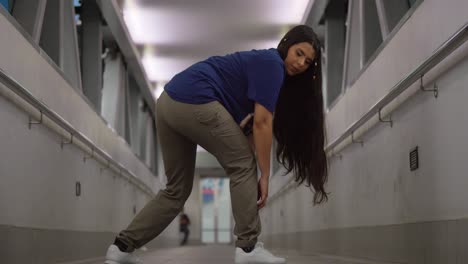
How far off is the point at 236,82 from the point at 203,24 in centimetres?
675

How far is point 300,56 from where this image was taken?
287cm

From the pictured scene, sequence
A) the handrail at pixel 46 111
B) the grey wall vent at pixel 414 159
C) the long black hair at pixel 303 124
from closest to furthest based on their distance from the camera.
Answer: the long black hair at pixel 303 124 < the handrail at pixel 46 111 < the grey wall vent at pixel 414 159

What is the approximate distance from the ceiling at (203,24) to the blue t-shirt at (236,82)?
5334mm

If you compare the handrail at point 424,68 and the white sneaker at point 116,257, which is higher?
the handrail at point 424,68

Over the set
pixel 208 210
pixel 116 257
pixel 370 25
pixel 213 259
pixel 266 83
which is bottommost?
pixel 213 259

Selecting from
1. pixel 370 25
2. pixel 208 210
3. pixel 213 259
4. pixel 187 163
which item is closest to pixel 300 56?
pixel 187 163

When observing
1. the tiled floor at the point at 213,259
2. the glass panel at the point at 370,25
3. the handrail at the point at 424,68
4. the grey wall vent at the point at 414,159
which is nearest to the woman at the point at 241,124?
the handrail at the point at 424,68

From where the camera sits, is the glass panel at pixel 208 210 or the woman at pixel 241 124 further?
the glass panel at pixel 208 210

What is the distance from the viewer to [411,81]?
359 cm

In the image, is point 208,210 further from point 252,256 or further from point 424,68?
point 252,256

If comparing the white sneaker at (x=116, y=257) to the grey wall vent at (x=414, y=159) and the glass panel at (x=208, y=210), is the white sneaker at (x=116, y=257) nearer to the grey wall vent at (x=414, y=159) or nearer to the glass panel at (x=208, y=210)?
the grey wall vent at (x=414, y=159)

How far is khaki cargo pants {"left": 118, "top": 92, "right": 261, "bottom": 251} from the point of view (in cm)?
275

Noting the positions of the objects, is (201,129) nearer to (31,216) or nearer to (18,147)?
(18,147)

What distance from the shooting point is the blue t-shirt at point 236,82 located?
274cm
